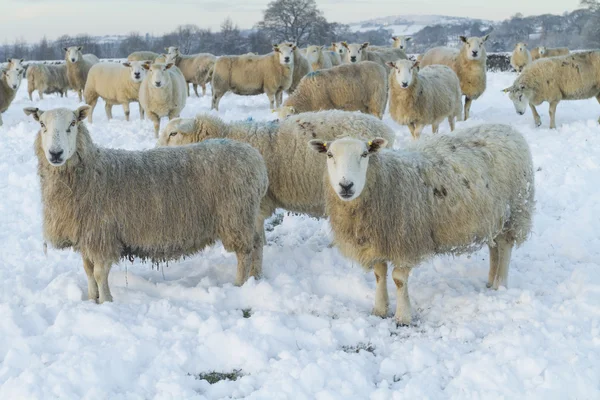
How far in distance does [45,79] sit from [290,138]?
19.5 metres

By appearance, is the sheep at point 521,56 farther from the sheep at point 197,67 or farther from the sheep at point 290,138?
the sheep at point 290,138

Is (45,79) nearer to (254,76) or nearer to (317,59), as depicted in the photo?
(254,76)

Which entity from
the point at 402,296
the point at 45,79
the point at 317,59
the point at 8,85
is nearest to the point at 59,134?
the point at 402,296

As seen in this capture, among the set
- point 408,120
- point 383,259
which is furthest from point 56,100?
point 383,259

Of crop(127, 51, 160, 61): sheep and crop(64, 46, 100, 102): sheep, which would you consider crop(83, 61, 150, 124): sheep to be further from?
crop(127, 51, 160, 61): sheep

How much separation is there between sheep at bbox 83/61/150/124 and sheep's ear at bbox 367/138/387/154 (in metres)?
10.9

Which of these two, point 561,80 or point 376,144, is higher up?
point 376,144

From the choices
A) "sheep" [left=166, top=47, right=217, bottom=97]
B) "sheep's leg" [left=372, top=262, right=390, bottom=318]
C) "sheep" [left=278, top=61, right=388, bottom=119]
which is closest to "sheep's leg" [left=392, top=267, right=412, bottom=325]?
"sheep's leg" [left=372, top=262, right=390, bottom=318]

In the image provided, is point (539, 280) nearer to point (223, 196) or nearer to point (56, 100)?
point (223, 196)

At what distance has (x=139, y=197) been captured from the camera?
527 centimetres

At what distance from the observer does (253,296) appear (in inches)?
210

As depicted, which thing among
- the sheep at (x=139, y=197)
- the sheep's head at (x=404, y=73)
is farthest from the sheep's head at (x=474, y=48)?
the sheep at (x=139, y=197)

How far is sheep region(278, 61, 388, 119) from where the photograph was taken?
11.2m

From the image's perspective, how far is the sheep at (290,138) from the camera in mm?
6488
